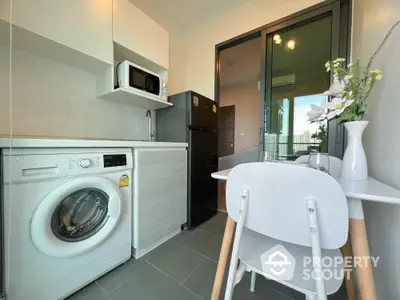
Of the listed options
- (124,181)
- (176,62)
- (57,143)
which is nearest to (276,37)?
(176,62)

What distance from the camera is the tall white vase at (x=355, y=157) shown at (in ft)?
2.43

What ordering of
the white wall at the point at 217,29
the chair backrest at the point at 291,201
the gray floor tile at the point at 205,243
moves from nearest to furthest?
the chair backrest at the point at 291,201, the gray floor tile at the point at 205,243, the white wall at the point at 217,29

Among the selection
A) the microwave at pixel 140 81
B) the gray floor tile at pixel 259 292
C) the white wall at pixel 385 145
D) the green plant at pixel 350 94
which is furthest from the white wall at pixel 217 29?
the gray floor tile at pixel 259 292

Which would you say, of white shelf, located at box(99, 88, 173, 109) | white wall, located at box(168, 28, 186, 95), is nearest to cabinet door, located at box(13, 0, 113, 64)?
white shelf, located at box(99, 88, 173, 109)

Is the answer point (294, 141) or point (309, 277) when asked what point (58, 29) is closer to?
point (309, 277)

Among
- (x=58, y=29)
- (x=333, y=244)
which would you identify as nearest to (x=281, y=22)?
(x=58, y=29)

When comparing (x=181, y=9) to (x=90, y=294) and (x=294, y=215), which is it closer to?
(x=294, y=215)

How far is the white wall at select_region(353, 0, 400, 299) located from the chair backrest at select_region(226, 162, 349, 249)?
39 centimetres

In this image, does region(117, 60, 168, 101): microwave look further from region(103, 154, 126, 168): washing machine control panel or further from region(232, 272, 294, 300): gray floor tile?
region(232, 272, 294, 300): gray floor tile

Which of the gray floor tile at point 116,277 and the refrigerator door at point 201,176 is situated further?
the refrigerator door at point 201,176

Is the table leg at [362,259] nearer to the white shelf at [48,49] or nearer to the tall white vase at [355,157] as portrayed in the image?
the tall white vase at [355,157]

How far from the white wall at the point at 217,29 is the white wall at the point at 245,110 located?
179cm

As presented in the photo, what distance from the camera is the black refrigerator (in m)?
1.73

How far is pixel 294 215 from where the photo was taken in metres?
0.54
